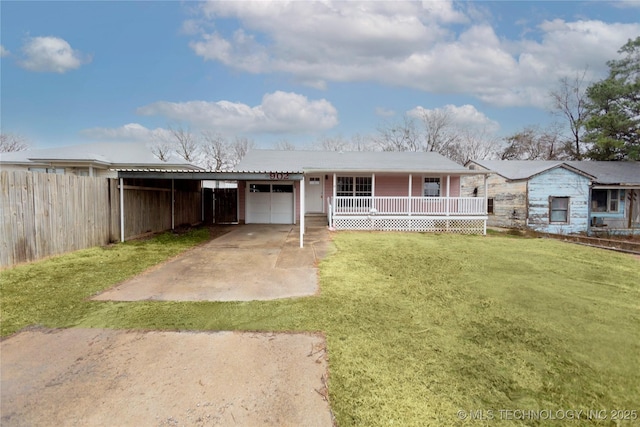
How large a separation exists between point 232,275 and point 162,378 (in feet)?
11.3

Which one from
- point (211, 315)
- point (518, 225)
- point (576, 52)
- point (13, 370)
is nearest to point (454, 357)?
point (211, 315)

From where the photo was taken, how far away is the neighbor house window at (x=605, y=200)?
638 inches

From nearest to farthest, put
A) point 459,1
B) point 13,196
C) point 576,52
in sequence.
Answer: point 13,196
point 459,1
point 576,52

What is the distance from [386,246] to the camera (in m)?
9.25

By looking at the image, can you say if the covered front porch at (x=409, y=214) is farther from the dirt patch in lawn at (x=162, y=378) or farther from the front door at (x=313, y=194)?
the dirt patch in lawn at (x=162, y=378)

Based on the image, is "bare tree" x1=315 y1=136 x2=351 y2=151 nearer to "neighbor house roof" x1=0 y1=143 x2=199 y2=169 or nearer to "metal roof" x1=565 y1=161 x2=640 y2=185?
"neighbor house roof" x1=0 y1=143 x2=199 y2=169

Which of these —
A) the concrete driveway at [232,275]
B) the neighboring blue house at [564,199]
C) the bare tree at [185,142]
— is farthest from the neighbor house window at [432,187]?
the bare tree at [185,142]

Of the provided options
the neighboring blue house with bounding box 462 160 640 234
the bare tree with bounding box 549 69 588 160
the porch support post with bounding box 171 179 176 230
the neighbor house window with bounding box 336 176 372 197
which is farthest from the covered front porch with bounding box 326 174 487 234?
the bare tree with bounding box 549 69 588 160

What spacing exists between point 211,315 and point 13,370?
1.85 meters

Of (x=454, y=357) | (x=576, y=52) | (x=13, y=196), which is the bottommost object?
(x=454, y=357)

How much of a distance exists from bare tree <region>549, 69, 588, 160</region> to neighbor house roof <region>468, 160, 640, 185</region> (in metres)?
8.63


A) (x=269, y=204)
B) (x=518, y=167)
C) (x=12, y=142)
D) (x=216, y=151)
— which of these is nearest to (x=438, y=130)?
(x=518, y=167)

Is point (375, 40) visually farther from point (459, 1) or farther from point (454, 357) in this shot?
point (454, 357)

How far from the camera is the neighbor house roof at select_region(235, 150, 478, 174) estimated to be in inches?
594
